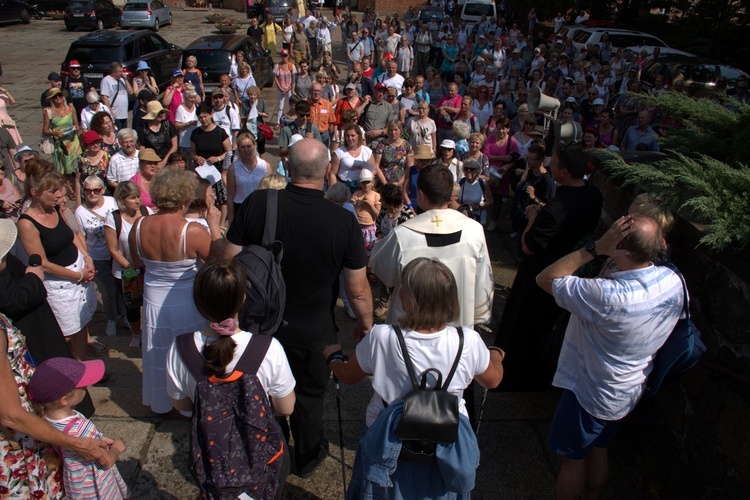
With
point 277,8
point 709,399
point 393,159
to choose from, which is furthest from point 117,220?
point 277,8

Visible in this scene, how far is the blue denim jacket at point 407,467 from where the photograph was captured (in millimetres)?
2236

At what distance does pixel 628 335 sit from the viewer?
8.52 feet

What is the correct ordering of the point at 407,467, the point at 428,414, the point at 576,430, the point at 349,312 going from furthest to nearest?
the point at 349,312 → the point at 576,430 → the point at 407,467 → the point at 428,414

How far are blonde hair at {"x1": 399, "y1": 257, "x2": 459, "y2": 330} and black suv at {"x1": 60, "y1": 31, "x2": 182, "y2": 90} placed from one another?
12818 millimetres

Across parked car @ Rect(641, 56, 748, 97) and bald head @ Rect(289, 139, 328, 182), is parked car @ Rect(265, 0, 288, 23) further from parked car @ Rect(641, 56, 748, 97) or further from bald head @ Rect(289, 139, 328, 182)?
bald head @ Rect(289, 139, 328, 182)

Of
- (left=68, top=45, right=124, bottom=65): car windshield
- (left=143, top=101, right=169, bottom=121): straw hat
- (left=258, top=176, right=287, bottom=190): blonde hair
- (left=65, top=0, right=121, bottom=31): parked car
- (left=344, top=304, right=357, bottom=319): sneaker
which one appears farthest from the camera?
(left=65, top=0, right=121, bottom=31): parked car

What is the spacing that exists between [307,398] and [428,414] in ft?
4.20

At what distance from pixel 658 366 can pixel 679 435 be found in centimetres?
68

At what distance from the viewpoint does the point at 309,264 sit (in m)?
3.08

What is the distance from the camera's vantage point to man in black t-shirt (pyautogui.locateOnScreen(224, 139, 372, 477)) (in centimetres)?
306

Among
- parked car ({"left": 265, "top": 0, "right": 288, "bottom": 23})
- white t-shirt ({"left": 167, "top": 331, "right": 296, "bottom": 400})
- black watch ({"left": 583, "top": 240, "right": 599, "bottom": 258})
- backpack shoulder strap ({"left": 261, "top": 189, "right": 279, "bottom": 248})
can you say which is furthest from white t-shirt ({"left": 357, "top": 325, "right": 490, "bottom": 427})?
parked car ({"left": 265, "top": 0, "right": 288, "bottom": 23})

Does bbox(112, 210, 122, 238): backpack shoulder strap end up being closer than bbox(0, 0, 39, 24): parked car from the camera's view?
Yes

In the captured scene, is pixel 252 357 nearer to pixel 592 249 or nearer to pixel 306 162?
pixel 306 162

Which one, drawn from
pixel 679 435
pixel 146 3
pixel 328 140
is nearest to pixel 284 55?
pixel 328 140
